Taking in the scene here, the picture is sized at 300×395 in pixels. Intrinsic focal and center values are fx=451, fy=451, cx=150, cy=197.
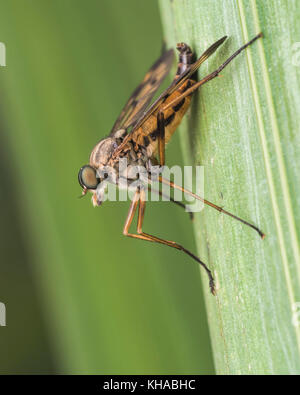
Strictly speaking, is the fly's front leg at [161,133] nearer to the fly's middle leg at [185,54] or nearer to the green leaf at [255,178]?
the fly's middle leg at [185,54]

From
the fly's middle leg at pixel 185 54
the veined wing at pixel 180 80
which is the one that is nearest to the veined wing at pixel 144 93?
the veined wing at pixel 180 80

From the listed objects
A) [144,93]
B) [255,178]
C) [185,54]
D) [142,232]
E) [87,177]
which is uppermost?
[144,93]

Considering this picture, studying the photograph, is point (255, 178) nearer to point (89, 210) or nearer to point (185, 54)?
point (185, 54)

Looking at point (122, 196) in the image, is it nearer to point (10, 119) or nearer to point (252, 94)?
point (10, 119)

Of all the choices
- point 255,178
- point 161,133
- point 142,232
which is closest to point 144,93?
point 161,133
